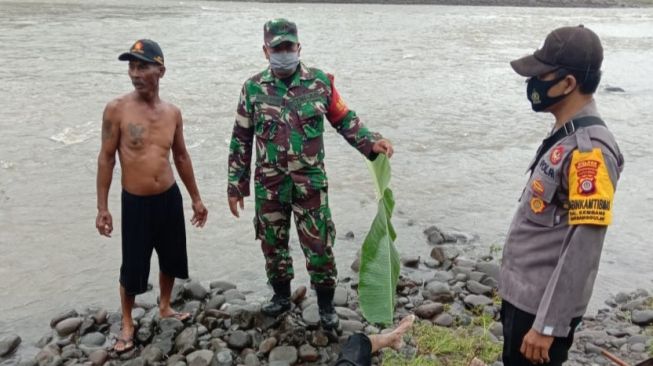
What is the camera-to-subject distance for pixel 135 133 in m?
4.21

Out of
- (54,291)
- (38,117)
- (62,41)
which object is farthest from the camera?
(62,41)

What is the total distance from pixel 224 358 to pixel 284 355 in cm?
44

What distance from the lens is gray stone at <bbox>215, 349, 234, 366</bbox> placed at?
4.34 m

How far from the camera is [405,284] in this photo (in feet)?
18.9

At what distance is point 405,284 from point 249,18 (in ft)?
94.4

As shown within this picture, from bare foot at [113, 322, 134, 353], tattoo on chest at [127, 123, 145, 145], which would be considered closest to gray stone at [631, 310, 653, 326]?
bare foot at [113, 322, 134, 353]

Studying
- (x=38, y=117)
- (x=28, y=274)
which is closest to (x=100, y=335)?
(x=28, y=274)

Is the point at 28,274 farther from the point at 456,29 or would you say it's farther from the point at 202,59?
the point at 456,29

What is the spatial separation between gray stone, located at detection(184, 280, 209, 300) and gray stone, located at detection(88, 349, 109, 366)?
105cm

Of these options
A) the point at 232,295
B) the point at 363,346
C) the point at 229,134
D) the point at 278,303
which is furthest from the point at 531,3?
the point at 363,346

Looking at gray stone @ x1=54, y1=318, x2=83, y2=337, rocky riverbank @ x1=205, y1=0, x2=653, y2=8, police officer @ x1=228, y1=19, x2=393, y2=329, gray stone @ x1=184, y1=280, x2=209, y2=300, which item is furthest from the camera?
rocky riverbank @ x1=205, y1=0, x2=653, y2=8

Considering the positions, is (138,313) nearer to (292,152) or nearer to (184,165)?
(184,165)

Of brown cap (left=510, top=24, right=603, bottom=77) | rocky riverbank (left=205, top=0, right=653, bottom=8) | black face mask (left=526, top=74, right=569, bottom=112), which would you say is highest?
rocky riverbank (left=205, top=0, right=653, bottom=8)

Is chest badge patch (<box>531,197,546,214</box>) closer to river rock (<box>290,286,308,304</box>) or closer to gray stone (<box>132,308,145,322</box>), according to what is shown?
river rock (<box>290,286,308,304</box>)
